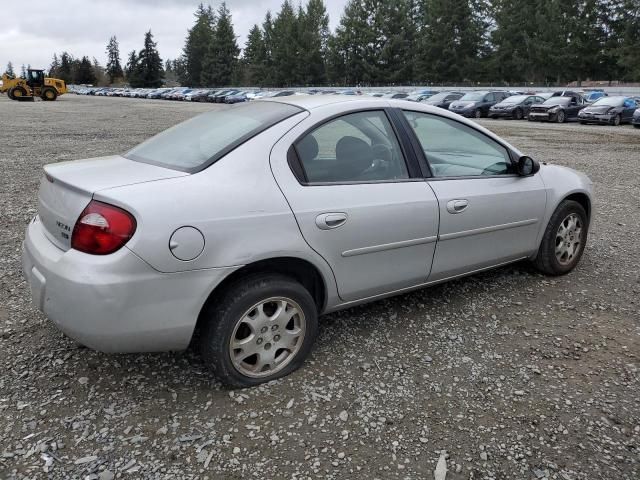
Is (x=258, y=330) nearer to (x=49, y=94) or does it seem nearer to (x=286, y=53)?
(x=49, y=94)

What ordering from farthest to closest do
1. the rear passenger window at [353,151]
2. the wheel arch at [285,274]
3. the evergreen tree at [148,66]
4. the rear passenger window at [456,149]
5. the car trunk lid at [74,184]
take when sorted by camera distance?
the evergreen tree at [148,66] < the rear passenger window at [456,149] < the rear passenger window at [353,151] < the wheel arch at [285,274] < the car trunk lid at [74,184]

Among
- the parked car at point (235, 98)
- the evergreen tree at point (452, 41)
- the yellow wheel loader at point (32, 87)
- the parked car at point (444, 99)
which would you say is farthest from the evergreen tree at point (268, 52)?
the parked car at point (444, 99)

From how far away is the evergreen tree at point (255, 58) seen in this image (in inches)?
3423

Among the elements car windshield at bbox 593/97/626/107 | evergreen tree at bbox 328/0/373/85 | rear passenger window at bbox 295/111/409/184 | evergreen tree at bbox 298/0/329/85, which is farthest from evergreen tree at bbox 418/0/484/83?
rear passenger window at bbox 295/111/409/184

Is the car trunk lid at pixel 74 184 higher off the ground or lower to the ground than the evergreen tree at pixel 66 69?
lower

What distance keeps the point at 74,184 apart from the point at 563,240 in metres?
3.74

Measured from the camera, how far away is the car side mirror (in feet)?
13.1

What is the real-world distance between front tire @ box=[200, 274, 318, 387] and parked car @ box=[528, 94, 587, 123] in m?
25.4

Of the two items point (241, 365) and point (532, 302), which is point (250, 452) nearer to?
point (241, 365)

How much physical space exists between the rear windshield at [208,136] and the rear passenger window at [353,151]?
0.24 metres

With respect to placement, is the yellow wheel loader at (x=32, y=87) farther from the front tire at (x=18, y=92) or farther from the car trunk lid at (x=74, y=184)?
the car trunk lid at (x=74, y=184)

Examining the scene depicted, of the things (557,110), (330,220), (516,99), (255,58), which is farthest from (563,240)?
(255,58)

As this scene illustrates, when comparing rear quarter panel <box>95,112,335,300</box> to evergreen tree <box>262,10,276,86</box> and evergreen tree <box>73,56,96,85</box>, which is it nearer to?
evergreen tree <box>262,10,276,86</box>

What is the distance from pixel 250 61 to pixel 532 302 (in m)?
96.1
